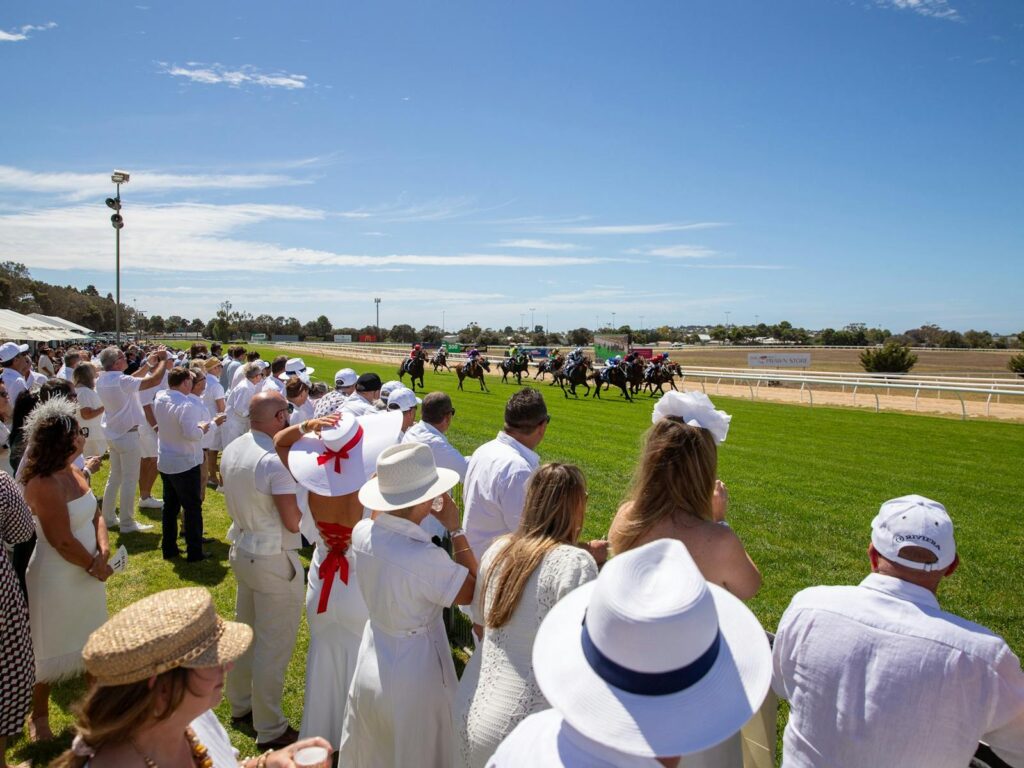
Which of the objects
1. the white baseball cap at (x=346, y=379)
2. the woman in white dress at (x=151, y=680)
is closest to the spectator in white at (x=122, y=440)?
the white baseball cap at (x=346, y=379)

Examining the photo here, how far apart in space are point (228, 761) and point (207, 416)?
678 centimetres

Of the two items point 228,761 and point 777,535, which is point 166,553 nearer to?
point 228,761

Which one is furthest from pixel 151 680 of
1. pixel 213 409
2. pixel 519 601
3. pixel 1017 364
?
pixel 1017 364

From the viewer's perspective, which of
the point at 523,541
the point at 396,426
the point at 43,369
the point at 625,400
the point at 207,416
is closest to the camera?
the point at 523,541

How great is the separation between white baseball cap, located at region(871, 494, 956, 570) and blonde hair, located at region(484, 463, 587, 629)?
39.9 inches

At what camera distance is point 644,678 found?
53.6 inches

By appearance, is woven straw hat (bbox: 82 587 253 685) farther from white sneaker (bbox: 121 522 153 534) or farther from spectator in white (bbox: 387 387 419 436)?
white sneaker (bbox: 121 522 153 534)

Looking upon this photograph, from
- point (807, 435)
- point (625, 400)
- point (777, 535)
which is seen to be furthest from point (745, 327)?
point (777, 535)

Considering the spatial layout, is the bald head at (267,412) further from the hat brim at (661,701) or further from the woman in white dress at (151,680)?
the hat brim at (661,701)

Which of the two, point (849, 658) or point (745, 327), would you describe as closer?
point (849, 658)

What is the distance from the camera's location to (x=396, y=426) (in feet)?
15.9

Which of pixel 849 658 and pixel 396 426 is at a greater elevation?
pixel 396 426

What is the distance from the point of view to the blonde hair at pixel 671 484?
279cm

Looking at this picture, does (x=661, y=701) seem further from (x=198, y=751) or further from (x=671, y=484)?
(x=671, y=484)
